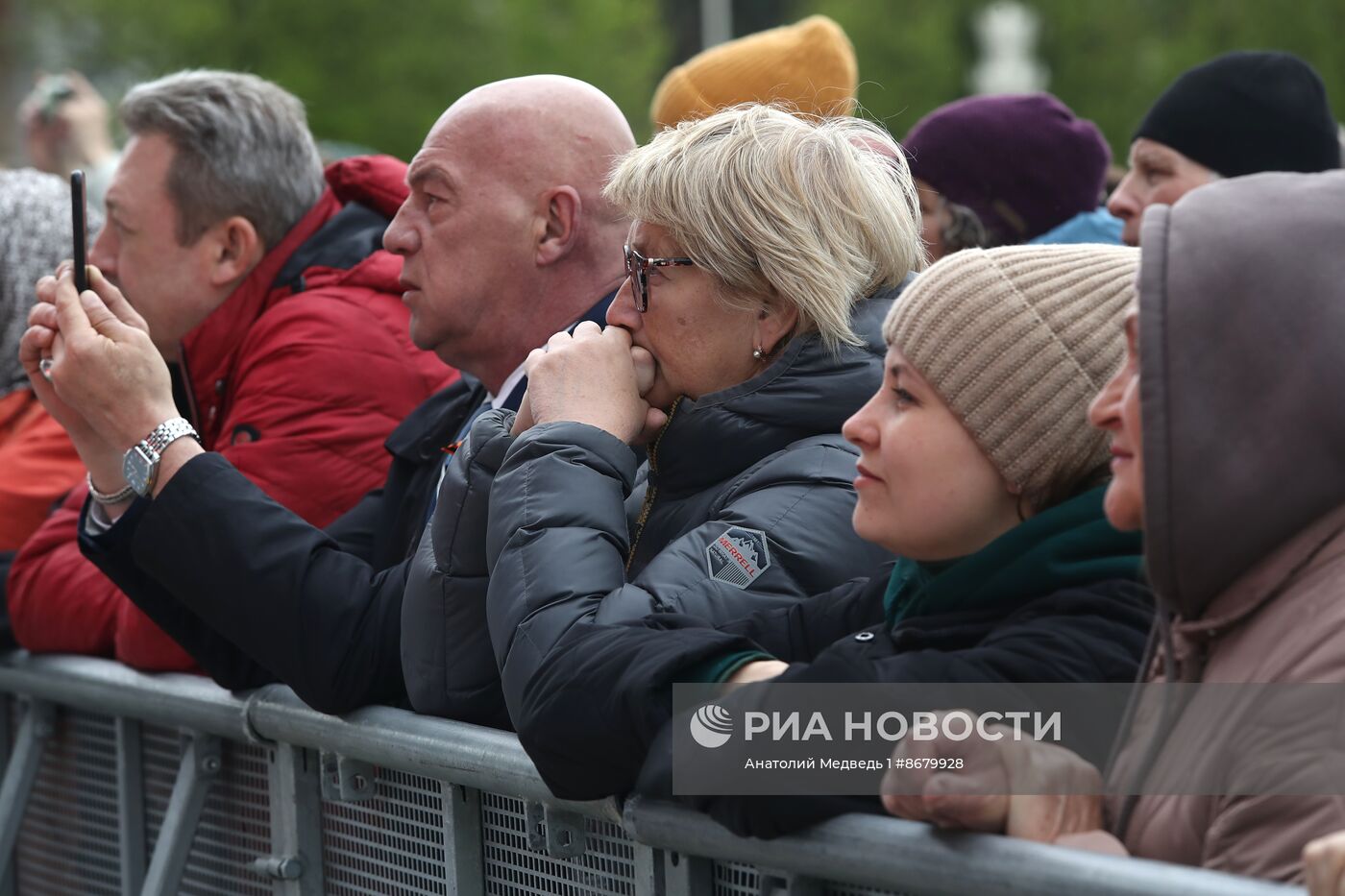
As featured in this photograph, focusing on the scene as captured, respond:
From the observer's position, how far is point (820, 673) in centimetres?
→ 225

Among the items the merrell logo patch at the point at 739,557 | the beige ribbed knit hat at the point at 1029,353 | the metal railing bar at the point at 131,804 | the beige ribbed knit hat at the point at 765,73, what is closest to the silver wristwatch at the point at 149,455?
the metal railing bar at the point at 131,804

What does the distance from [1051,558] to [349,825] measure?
1602 mm

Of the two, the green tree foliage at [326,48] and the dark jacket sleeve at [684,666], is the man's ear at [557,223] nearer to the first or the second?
the dark jacket sleeve at [684,666]

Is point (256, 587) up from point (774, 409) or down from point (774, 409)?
down

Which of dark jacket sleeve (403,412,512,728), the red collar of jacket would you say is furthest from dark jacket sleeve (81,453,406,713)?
the red collar of jacket

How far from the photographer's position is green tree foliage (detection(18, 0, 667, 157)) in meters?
21.0

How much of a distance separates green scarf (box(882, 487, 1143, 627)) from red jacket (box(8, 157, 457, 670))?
2.14 meters

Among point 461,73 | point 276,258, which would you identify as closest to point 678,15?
point 461,73

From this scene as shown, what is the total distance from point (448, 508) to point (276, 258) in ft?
5.51

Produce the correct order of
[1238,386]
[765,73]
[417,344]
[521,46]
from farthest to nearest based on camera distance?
[521,46]
[765,73]
[417,344]
[1238,386]

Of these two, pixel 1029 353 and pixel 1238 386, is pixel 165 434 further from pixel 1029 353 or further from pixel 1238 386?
pixel 1238 386

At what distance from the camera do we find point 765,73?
19.4ft

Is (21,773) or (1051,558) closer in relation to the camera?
(1051,558)

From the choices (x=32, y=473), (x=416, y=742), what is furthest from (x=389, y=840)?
(x=32, y=473)
